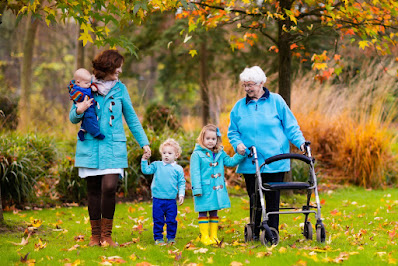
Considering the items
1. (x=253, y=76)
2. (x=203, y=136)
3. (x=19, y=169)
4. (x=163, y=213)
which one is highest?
(x=253, y=76)

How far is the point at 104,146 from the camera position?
15.8 feet

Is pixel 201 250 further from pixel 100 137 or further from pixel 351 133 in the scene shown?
pixel 351 133

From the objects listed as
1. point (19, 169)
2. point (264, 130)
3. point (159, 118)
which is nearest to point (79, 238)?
point (264, 130)

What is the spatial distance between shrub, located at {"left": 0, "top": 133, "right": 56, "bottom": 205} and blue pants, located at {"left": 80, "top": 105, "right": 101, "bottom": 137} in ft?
9.38

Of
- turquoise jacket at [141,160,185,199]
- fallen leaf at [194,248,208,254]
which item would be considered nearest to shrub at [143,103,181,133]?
turquoise jacket at [141,160,185,199]

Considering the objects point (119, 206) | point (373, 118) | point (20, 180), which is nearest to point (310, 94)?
point (373, 118)

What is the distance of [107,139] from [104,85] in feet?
1.60

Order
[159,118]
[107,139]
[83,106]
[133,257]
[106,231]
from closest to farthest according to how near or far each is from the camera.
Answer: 1. [133,257]
2. [83,106]
3. [107,139]
4. [106,231]
5. [159,118]

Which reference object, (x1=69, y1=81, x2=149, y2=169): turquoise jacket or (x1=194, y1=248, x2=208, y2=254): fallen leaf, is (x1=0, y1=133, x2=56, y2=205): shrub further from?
(x1=194, y1=248, x2=208, y2=254): fallen leaf

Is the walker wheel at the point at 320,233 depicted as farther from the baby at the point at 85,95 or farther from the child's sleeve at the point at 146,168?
the baby at the point at 85,95

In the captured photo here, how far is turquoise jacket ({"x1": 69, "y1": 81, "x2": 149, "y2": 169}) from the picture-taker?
15.7 feet

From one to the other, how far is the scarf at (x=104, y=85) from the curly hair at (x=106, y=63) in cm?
4

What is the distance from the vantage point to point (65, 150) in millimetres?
9336

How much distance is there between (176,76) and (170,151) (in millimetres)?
13188
